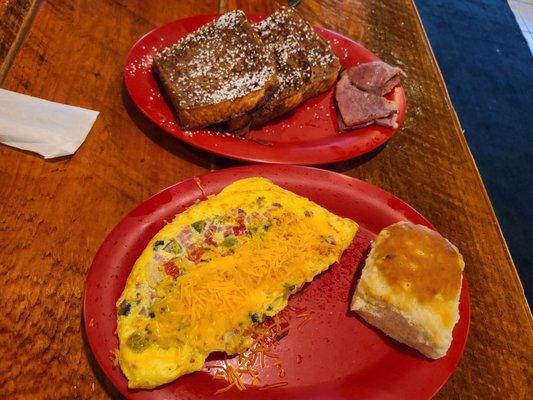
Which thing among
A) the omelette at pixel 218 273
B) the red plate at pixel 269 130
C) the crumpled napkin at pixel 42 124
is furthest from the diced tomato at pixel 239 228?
the crumpled napkin at pixel 42 124

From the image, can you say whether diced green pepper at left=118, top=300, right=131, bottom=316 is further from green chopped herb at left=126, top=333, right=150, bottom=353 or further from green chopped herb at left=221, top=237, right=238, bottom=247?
green chopped herb at left=221, top=237, right=238, bottom=247

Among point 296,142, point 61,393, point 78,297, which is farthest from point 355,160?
point 61,393

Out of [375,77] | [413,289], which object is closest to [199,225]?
[413,289]

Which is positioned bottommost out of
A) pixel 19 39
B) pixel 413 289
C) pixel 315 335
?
pixel 315 335

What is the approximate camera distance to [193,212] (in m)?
1.48

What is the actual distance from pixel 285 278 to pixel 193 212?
1.18 feet

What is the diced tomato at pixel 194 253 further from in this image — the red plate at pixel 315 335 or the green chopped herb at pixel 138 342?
the green chopped herb at pixel 138 342

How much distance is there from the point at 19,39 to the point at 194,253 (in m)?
1.30

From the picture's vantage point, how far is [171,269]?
4.41ft

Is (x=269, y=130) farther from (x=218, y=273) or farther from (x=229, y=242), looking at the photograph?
(x=218, y=273)

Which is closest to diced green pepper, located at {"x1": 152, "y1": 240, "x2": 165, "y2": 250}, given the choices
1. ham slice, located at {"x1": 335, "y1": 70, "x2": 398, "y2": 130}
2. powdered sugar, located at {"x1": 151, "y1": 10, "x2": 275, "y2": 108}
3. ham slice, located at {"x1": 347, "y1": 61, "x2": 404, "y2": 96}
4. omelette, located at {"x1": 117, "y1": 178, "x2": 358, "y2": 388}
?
omelette, located at {"x1": 117, "y1": 178, "x2": 358, "y2": 388}

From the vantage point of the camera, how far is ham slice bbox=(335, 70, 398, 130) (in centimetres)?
194

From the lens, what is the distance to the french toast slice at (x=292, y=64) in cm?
190

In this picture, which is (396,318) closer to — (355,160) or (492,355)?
(492,355)
